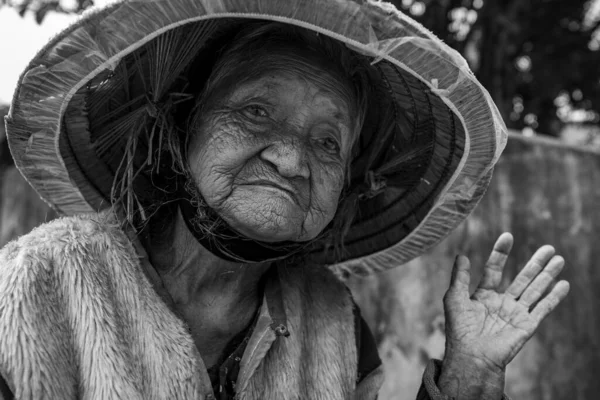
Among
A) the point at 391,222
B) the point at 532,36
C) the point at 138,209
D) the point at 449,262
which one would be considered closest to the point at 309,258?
the point at 391,222

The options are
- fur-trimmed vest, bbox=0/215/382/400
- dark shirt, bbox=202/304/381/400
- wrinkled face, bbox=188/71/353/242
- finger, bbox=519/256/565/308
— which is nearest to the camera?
fur-trimmed vest, bbox=0/215/382/400

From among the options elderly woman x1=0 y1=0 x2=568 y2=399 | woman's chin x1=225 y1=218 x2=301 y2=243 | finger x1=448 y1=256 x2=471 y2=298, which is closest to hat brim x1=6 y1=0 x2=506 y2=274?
elderly woman x1=0 y1=0 x2=568 y2=399

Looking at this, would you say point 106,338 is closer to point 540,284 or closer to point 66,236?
point 66,236

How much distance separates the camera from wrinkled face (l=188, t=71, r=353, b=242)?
5.42 ft

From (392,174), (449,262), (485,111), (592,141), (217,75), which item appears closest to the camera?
(485,111)

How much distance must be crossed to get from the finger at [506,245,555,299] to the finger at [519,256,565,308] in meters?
0.01

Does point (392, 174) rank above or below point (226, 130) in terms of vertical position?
below

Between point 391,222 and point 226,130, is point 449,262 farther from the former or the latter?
point 226,130

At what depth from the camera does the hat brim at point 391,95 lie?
1462 mm

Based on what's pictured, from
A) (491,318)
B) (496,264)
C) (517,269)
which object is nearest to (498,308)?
(491,318)

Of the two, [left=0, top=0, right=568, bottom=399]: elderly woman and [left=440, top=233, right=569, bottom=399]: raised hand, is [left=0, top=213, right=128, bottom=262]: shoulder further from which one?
[left=440, top=233, right=569, bottom=399]: raised hand

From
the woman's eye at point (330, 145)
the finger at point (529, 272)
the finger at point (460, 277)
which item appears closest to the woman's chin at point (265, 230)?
the woman's eye at point (330, 145)

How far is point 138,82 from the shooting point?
6.25ft

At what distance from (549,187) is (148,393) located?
272cm
